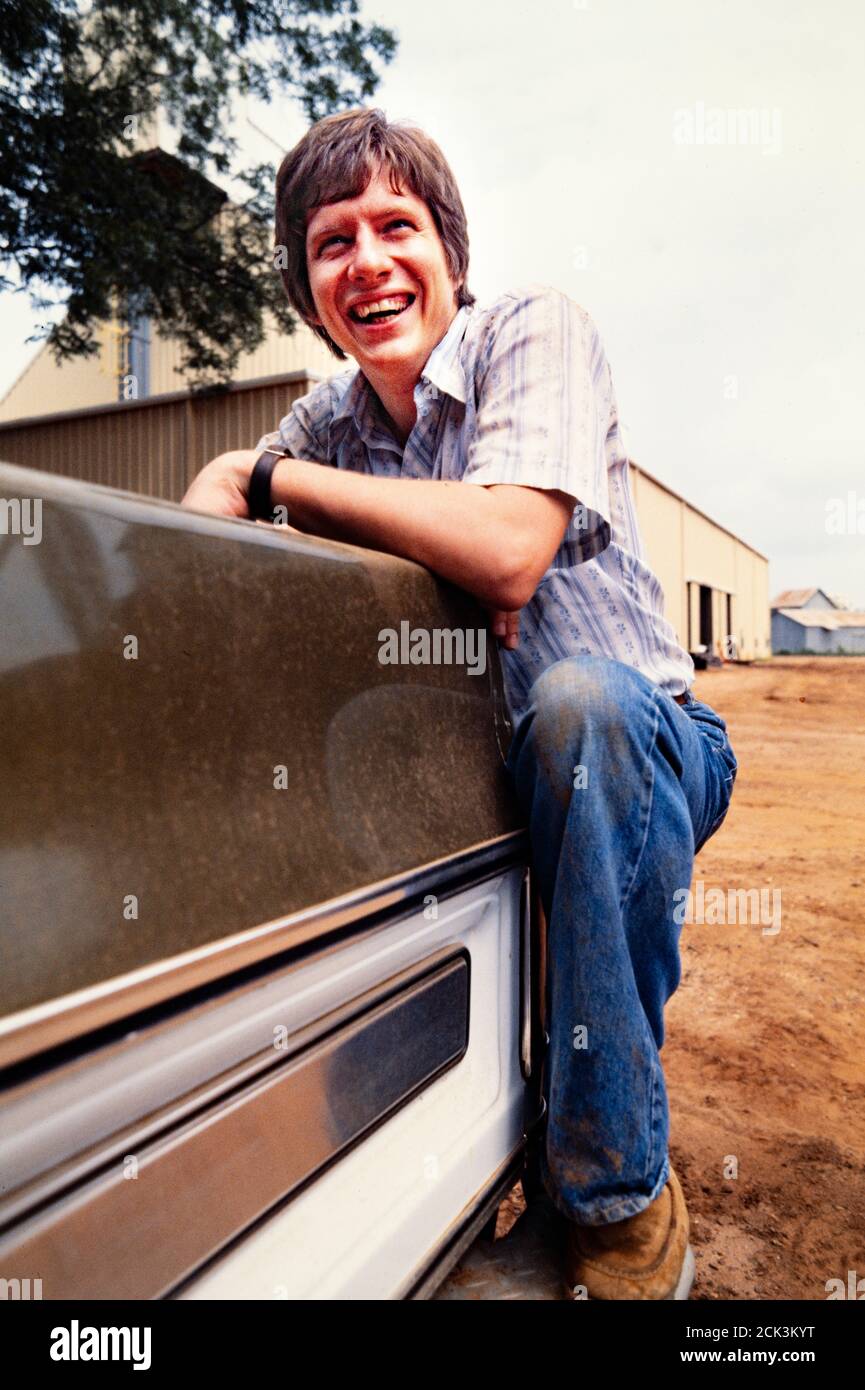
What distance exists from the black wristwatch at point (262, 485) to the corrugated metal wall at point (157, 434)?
11.1 metres

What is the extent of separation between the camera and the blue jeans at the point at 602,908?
1186 millimetres

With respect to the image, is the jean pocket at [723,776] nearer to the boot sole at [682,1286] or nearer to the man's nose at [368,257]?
the boot sole at [682,1286]

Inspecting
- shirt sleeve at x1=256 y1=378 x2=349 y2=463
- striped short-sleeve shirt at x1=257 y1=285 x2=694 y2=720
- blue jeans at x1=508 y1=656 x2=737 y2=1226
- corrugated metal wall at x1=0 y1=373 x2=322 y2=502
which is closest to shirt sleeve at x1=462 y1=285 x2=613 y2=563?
striped short-sleeve shirt at x1=257 y1=285 x2=694 y2=720

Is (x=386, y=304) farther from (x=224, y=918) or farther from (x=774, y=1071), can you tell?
(x=774, y=1071)

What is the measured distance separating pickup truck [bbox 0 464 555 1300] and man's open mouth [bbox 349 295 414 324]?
2.30 ft

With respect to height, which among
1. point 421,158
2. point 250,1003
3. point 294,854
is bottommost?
point 250,1003

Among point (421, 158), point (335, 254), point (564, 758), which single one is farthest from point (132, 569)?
point (421, 158)

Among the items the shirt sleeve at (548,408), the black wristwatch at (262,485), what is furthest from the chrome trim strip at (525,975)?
the black wristwatch at (262,485)

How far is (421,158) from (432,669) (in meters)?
1.05

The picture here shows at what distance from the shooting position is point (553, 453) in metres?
1.32

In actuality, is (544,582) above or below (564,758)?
above

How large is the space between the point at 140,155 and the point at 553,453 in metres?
9.73
